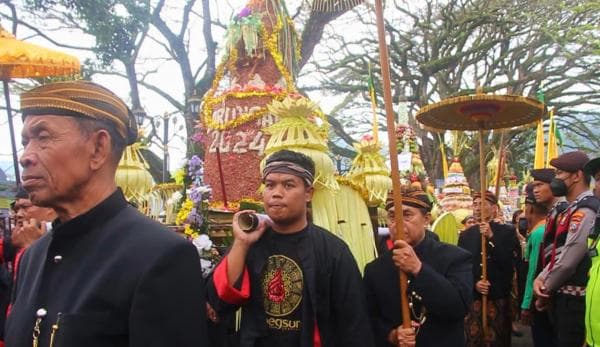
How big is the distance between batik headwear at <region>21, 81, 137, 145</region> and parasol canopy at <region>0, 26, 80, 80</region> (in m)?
4.24

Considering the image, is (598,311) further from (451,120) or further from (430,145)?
(430,145)

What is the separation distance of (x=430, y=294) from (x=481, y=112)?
8.09 ft

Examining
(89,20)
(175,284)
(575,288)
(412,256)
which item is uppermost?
(89,20)

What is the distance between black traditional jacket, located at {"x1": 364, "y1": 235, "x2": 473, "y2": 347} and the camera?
3010 mm

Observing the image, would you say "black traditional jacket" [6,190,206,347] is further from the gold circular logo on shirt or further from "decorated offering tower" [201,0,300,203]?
"decorated offering tower" [201,0,300,203]

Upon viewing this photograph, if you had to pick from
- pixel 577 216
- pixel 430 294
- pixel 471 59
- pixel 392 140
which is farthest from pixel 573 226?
pixel 471 59

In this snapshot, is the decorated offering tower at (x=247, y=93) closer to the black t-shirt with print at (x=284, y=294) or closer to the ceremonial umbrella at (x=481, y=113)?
the ceremonial umbrella at (x=481, y=113)

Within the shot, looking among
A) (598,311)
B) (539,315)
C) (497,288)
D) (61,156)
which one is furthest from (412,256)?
(497,288)

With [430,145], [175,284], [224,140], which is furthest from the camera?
[430,145]

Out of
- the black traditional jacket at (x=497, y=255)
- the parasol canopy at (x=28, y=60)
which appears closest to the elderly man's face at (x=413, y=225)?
the black traditional jacket at (x=497, y=255)

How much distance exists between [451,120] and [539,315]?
6.77 feet

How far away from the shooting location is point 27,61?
18.1 ft

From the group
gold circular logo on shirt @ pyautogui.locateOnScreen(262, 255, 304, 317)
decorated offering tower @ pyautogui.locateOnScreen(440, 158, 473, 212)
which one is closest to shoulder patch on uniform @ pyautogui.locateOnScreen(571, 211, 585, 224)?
gold circular logo on shirt @ pyautogui.locateOnScreen(262, 255, 304, 317)

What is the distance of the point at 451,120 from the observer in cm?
531
